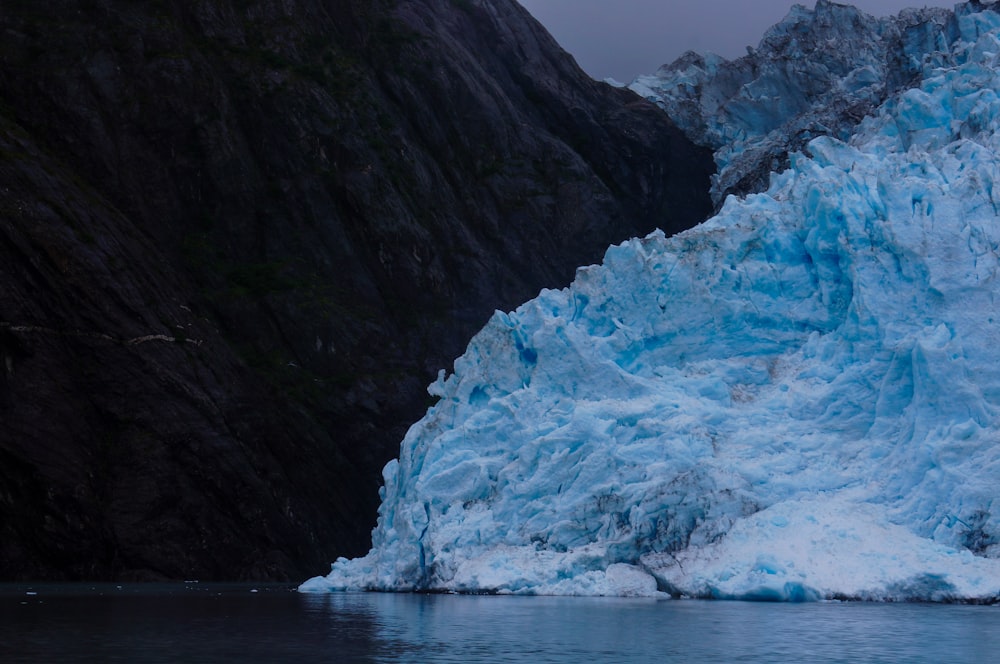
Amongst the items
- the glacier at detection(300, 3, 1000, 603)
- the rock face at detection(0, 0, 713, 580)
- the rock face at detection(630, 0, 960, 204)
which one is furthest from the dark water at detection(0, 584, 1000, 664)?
the rock face at detection(630, 0, 960, 204)

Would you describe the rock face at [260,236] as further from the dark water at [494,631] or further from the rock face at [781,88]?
the dark water at [494,631]

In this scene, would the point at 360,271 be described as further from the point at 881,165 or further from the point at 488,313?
the point at 881,165

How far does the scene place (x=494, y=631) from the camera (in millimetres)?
16438

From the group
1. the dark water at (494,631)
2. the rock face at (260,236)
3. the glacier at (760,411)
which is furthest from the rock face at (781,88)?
the dark water at (494,631)

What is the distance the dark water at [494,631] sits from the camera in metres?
13.5

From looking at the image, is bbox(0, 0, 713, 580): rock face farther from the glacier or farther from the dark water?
the dark water

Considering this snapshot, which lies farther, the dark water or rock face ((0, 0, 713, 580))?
rock face ((0, 0, 713, 580))

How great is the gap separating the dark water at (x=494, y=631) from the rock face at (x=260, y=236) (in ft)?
43.1

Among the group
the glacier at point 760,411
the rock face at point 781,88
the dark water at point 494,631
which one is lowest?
the dark water at point 494,631

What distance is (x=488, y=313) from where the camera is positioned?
4916 centimetres

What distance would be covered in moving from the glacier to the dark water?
142 cm

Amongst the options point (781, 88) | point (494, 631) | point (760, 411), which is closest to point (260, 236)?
point (781, 88)

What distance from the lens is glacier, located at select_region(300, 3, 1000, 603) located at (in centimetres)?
2261

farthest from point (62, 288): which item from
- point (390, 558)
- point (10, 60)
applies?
point (390, 558)
